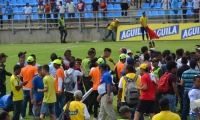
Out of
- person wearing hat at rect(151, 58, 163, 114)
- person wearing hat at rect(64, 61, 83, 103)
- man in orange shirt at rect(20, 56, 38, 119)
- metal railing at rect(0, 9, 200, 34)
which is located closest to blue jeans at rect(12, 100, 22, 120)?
man in orange shirt at rect(20, 56, 38, 119)

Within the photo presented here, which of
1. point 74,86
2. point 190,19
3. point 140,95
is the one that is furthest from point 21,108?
point 190,19

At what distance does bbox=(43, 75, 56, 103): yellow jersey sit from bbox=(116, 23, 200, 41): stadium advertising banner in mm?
20018

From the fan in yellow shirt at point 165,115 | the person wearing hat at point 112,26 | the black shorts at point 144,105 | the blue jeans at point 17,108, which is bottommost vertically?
the blue jeans at point 17,108

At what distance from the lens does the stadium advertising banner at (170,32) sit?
33062mm

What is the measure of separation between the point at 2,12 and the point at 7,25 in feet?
9.55

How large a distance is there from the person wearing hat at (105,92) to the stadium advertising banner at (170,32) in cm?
1969

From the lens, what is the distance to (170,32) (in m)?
33.5

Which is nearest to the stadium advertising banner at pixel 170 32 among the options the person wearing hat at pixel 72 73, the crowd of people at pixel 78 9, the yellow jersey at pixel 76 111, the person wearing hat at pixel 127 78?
the crowd of people at pixel 78 9

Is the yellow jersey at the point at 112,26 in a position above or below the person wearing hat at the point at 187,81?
above

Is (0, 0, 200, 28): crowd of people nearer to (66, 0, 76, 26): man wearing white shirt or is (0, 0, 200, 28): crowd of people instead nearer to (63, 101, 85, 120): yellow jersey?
(66, 0, 76, 26): man wearing white shirt

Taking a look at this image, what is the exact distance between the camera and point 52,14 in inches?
1497

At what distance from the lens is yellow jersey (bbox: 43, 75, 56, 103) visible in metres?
13.9

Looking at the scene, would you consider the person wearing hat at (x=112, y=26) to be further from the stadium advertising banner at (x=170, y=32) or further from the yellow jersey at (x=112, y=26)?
the stadium advertising banner at (x=170, y=32)

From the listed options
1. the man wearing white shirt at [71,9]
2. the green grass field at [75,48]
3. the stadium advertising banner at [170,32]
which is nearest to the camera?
the green grass field at [75,48]
